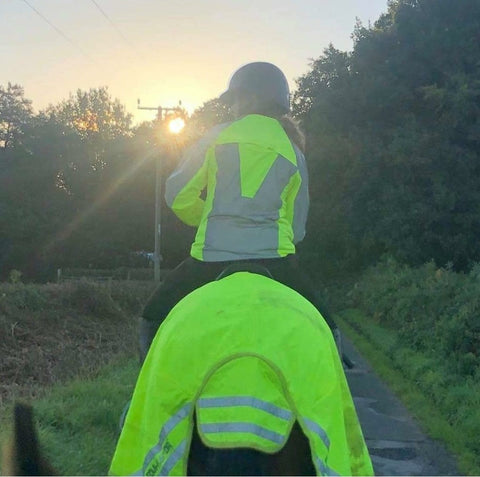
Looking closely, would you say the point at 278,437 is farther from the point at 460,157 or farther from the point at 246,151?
the point at 460,157

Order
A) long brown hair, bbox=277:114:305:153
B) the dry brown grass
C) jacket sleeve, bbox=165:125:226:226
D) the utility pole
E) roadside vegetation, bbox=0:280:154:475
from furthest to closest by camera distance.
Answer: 1. the utility pole
2. the dry brown grass
3. roadside vegetation, bbox=0:280:154:475
4. long brown hair, bbox=277:114:305:153
5. jacket sleeve, bbox=165:125:226:226

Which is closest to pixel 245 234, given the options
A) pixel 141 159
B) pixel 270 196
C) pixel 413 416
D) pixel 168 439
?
pixel 270 196

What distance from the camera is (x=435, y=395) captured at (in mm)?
11586

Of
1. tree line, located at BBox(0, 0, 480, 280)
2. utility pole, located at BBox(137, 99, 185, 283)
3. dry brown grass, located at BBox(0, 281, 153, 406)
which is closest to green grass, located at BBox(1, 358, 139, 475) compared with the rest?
dry brown grass, located at BBox(0, 281, 153, 406)

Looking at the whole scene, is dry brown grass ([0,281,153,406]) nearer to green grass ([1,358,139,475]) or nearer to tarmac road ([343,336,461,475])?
green grass ([1,358,139,475])

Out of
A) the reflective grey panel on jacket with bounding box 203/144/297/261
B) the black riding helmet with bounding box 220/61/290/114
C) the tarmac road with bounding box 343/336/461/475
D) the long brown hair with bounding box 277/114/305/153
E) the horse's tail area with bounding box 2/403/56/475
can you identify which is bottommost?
the tarmac road with bounding box 343/336/461/475

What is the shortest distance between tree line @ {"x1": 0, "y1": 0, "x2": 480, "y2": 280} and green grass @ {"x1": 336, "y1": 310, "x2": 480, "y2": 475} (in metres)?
6.33

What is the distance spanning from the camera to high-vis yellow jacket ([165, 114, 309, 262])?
3.57 m

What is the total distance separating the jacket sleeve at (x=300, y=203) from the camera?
3.94 m

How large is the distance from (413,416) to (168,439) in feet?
28.6

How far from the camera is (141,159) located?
2295 inches

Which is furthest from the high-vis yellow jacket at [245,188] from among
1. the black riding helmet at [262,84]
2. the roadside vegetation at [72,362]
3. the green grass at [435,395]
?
the green grass at [435,395]

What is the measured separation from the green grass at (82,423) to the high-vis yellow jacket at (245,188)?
264 cm

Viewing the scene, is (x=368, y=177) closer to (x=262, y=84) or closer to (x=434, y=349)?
(x=434, y=349)
